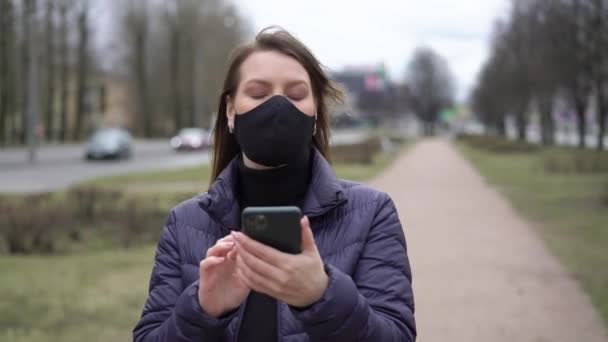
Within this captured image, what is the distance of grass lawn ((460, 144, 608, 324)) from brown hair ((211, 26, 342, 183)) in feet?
16.7

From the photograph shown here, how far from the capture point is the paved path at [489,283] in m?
6.31

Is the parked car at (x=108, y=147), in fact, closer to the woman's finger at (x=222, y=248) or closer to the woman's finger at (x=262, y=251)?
the woman's finger at (x=222, y=248)

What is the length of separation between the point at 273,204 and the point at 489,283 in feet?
22.1

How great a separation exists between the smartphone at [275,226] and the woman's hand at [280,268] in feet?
0.04

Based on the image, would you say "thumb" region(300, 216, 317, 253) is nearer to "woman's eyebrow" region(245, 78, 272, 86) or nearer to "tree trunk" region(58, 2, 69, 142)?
"woman's eyebrow" region(245, 78, 272, 86)

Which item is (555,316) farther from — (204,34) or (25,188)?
(204,34)

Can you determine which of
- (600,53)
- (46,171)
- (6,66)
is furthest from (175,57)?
(600,53)

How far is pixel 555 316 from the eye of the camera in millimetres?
6816

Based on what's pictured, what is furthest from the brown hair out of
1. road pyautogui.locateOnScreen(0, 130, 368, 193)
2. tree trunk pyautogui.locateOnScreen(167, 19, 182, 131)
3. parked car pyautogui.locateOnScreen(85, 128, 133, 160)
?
tree trunk pyautogui.locateOnScreen(167, 19, 182, 131)

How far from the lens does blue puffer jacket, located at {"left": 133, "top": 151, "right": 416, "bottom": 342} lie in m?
1.84

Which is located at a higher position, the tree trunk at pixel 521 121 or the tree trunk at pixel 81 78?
the tree trunk at pixel 81 78

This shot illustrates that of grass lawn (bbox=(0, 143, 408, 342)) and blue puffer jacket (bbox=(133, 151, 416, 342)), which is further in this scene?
grass lawn (bbox=(0, 143, 408, 342))

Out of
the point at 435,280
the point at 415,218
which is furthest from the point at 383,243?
the point at 415,218

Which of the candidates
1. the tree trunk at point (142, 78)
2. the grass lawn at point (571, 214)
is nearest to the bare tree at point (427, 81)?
the tree trunk at point (142, 78)
